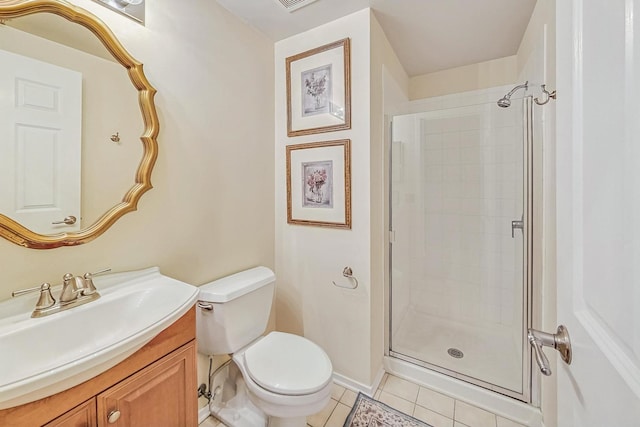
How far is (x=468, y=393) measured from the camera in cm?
160

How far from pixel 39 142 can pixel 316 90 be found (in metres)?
1.38

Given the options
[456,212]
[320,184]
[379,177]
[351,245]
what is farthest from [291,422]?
[456,212]

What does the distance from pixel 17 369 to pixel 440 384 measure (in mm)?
1985

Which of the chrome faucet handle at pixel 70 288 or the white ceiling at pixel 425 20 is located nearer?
the chrome faucet handle at pixel 70 288

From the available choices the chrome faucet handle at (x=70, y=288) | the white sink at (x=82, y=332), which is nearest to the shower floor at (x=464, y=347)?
the white sink at (x=82, y=332)

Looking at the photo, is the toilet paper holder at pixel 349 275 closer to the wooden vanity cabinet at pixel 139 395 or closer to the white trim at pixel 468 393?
the white trim at pixel 468 393

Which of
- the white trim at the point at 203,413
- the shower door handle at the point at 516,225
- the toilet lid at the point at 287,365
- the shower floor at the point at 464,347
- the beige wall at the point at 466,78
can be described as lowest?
the white trim at the point at 203,413

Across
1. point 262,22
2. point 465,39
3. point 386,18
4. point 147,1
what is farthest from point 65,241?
point 465,39

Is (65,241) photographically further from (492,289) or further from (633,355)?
(492,289)

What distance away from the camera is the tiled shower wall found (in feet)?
6.53

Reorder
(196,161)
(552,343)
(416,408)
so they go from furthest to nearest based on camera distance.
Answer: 1. (416,408)
2. (196,161)
3. (552,343)

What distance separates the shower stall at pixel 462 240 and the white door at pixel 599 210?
1.27m

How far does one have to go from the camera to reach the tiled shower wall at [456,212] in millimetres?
1990

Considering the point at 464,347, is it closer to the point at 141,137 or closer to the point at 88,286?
the point at 88,286
